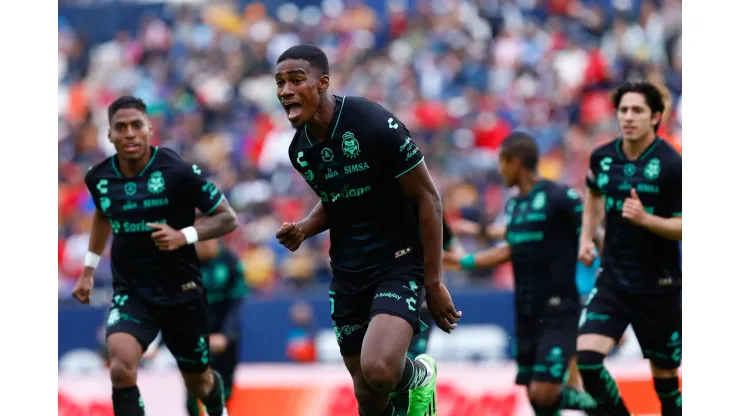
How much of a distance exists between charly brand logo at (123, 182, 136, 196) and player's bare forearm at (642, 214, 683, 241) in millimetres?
3859

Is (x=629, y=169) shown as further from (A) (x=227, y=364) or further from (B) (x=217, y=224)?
(A) (x=227, y=364)

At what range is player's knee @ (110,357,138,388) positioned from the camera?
7.35 meters

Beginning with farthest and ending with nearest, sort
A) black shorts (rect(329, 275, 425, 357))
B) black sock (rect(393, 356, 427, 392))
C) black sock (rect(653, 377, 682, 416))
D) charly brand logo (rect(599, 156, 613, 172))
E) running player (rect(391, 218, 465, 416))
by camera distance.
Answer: charly brand logo (rect(599, 156, 613, 172)) → black sock (rect(653, 377, 682, 416)) → running player (rect(391, 218, 465, 416)) → black sock (rect(393, 356, 427, 392)) → black shorts (rect(329, 275, 425, 357))

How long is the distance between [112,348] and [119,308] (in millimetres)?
449

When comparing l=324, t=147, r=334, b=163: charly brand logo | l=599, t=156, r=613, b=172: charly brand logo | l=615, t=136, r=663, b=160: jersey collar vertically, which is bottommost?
l=324, t=147, r=334, b=163: charly brand logo

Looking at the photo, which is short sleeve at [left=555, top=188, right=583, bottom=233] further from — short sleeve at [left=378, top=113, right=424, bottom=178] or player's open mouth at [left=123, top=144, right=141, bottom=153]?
player's open mouth at [left=123, top=144, right=141, bottom=153]

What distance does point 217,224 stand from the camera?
26.1 ft

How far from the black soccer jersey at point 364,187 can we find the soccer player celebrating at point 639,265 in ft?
7.69

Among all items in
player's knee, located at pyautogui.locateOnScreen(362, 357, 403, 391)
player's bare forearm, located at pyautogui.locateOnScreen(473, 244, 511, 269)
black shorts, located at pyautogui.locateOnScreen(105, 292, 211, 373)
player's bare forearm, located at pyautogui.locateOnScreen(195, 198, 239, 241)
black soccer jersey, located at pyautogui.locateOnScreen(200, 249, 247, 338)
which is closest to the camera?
player's knee, located at pyautogui.locateOnScreen(362, 357, 403, 391)

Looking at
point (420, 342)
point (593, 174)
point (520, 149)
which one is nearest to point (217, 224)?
point (420, 342)

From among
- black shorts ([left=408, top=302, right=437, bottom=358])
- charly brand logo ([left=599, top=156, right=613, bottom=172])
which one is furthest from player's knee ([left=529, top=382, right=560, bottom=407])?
charly brand logo ([left=599, top=156, right=613, bottom=172])

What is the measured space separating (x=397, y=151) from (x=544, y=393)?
10.6 feet

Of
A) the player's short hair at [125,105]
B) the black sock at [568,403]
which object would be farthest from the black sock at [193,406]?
the black sock at [568,403]

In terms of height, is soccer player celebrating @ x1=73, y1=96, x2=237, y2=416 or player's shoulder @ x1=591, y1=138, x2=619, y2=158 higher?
player's shoulder @ x1=591, y1=138, x2=619, y2=158
